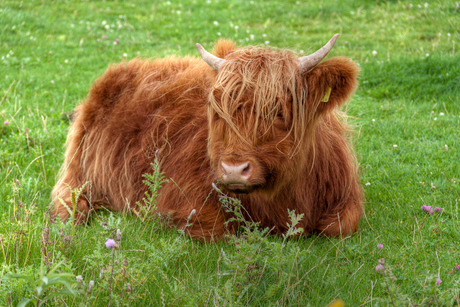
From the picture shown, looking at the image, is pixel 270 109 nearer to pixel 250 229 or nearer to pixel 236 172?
pixel 236 172

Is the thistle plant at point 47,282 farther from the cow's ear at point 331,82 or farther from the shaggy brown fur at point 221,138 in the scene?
the cow's ear at point 331,82

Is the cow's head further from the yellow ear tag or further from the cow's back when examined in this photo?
the cow's back

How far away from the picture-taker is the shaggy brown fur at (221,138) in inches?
129

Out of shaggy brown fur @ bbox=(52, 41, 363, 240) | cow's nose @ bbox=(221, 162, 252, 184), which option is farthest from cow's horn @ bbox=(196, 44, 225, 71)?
cow's nose @ bbox=(221, 162, 252, 184)

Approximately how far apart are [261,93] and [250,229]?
112 cm

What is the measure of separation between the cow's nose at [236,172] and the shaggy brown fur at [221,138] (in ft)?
0.14

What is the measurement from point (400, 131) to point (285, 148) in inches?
106

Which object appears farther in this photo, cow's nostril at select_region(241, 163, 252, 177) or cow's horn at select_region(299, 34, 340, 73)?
cow's horn at select_region(299, 34, 340, 73)

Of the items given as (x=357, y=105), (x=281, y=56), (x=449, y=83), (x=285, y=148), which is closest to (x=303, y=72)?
(x=281, y=56)

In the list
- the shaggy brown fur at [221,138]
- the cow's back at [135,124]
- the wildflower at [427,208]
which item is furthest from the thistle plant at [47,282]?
the wildflower at [427,208]

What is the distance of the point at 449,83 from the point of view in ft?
21.0

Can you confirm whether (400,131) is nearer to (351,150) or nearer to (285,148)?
(351,150)

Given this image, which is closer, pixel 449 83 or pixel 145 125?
pixel 145 125

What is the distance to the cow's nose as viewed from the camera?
3045mm
